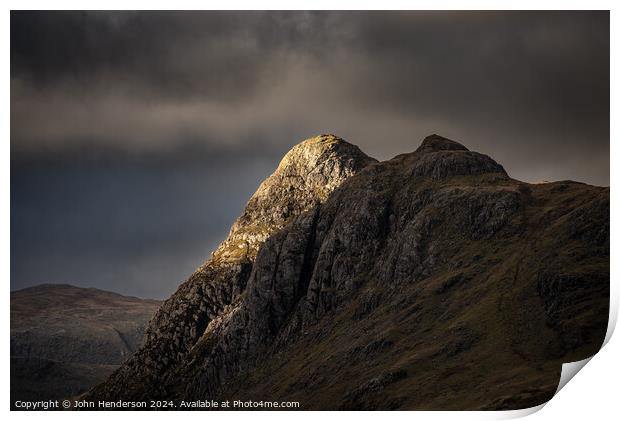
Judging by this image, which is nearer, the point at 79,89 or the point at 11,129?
the point at 11,129

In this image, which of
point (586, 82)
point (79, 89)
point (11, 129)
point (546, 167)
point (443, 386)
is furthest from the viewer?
point (546, 167)

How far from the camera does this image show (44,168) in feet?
572

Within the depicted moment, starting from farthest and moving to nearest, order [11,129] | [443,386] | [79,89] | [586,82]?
[443,386]
[79,89]
[586,82]
[11,129]
